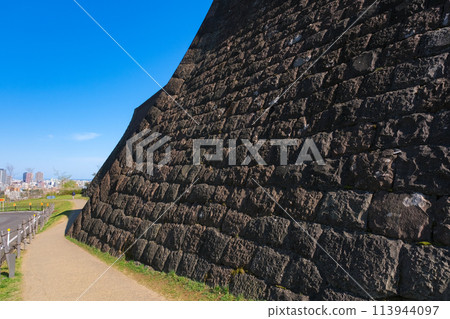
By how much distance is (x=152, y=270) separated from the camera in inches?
205

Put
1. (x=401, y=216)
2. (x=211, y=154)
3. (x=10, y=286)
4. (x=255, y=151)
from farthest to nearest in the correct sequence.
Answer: (x=211, y=154) → (x=10, y=286) → (x=255, y=151) → (x=401, y=216)

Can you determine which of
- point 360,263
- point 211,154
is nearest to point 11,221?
point 211,154

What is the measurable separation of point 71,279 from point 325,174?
4764mm

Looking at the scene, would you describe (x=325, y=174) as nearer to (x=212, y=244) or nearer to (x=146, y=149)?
(x=212, y=244)

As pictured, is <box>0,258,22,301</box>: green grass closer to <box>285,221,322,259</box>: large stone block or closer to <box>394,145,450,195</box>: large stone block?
<box>285,221,322,259</box>: large stone block

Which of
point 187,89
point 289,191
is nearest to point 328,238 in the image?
point 289,191

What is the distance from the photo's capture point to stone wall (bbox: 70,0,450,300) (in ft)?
8.84

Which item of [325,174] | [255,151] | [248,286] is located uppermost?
[255,151]

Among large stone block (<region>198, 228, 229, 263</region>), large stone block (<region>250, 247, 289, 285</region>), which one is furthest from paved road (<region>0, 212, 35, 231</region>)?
large stone block (<region>250, 247, 289, 285</region>)

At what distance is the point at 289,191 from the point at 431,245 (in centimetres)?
161

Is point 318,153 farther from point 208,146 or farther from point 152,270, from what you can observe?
point 152,270

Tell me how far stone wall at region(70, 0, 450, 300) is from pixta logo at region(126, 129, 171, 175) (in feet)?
1.38

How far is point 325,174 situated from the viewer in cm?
348

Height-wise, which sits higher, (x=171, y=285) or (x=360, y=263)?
(x=360, y=263)
